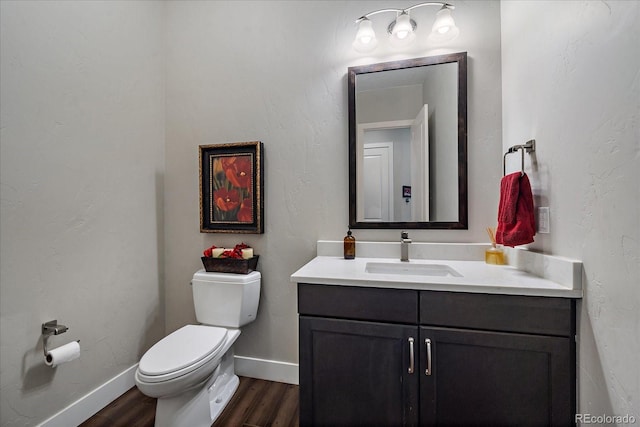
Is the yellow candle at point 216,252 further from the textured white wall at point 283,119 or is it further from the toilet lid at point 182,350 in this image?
the toilet lid at point 182,350

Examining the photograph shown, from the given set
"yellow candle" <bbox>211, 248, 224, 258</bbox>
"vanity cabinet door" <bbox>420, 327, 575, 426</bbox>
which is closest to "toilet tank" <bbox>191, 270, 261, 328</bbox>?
"yellow candle" <bbox>211, 248, 224, 258</bbox>

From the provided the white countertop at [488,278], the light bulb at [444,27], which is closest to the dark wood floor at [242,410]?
the white countertop at [488,278]

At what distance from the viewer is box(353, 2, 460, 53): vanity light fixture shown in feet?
5.03

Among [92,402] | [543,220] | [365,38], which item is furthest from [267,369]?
[365,38]

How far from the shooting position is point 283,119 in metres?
1.83

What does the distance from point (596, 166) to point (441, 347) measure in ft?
2.67

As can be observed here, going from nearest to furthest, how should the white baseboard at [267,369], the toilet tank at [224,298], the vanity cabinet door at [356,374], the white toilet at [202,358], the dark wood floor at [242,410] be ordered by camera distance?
1. the vanity cabinet door at [356,374]
2. the white toilet at [202,358]
3. the dark wood floor at [242,410]
4. the toilet tank at [224,298]
5. the white baseboard at [267,369]

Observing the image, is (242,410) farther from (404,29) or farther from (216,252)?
(404,29)

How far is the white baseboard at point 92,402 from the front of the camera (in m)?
1.36

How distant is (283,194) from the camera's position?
72.0 inches

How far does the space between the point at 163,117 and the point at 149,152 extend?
304 millimetres

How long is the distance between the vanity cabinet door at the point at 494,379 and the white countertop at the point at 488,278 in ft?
0.55

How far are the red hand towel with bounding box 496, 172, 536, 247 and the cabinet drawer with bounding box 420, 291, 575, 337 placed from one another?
288mm

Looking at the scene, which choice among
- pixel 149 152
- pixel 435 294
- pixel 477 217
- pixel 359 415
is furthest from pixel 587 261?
pixel 149 152
